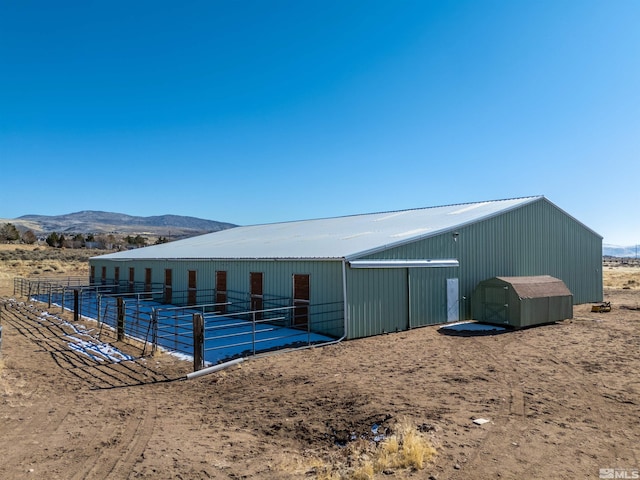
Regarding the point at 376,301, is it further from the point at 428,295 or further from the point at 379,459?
the point at 379,459

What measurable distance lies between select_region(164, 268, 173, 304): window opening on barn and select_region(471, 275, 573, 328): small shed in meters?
15.5

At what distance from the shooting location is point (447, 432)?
6.84 m

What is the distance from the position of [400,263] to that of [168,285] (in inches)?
566

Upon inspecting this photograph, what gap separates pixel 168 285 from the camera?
2506 cm

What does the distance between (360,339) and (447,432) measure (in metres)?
7.73

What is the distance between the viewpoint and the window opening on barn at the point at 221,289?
20352 mm

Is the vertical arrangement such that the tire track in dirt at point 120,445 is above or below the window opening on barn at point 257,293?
below

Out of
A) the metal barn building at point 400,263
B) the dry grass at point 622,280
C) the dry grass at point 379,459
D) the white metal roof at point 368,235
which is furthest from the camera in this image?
the dry grass at point 622,280

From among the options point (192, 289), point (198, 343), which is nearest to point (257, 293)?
point (192, 289)

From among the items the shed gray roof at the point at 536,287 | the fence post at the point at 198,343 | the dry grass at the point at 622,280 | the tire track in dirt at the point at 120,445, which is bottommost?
the dry grass at the point at 622,280

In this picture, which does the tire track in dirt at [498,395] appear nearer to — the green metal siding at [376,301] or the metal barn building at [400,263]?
the green metal siding at [376,301]

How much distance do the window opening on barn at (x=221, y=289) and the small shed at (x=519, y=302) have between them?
10.3 m

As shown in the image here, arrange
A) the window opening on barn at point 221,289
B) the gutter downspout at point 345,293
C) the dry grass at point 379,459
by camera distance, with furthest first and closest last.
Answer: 1. the window opening on barn at point 221,289
2. the gutter downspout at point 345,293
3. the dry grass at point 379,459

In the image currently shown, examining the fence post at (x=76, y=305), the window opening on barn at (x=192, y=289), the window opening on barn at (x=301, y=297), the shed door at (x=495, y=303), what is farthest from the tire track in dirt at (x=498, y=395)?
the fence post at (x=76, y=305)
